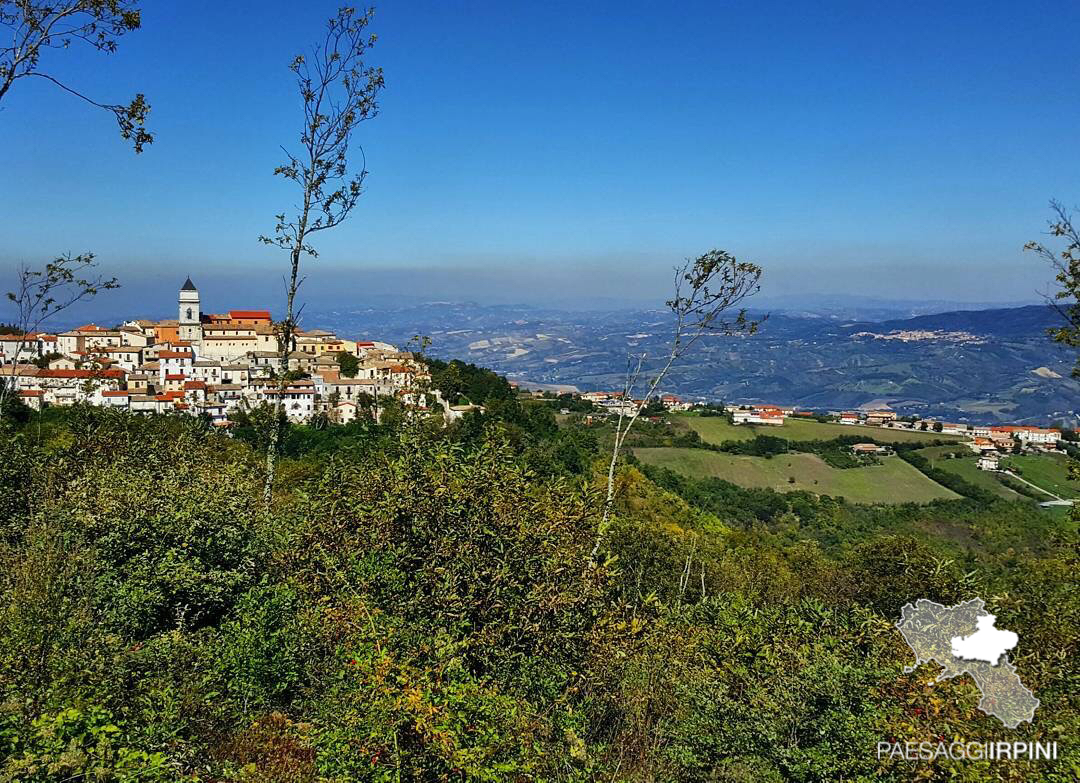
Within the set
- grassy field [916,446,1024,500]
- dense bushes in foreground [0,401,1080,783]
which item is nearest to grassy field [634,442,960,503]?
grassy field [916,446,1024,500]

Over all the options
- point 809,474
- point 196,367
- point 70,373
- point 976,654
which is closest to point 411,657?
point 976,654

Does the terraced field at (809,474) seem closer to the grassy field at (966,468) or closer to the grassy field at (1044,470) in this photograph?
the grassy field at (966,468)

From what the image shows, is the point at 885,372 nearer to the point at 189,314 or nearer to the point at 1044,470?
the point at 1044,470

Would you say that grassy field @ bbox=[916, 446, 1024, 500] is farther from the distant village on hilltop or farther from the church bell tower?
the church bell tower

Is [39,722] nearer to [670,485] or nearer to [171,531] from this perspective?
[171,531]

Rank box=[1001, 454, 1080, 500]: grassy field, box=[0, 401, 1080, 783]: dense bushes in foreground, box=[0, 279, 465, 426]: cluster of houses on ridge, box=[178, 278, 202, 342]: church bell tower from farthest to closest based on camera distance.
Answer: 1. box=[178, 278, 202, 342]: church bell tower
2. box=[1001, 454, 1080, 500]: grassy field
3. box=[0, 279, 465, 426]: cluster of houses on ridge
4. box=[0, 401, 1080, 783]: dense bushes in foreground
